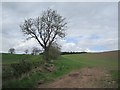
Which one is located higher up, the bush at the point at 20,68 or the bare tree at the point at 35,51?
the bare tree at the point at 35,51

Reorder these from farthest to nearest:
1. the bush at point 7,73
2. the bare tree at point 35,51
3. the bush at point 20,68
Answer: the bare tree at point 35,51 → the bush at point 20,68 → the bush at point 7,73

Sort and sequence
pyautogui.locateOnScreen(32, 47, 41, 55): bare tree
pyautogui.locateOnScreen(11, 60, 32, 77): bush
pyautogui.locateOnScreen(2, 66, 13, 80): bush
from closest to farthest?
pyautogui.locateOnScreen(2, 66, 13, 80): bush < pyautogui.locateOnScreen(11, 60, 32, 77): bush < pyautogui.locateOnScreen(32, 47, 41, 55): bare tree

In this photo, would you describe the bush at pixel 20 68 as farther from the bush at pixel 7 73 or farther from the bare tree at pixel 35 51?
the bare tree at pixel 35 51

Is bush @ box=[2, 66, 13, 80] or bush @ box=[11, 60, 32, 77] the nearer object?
bush @ box=[2, 66, 13, 80]

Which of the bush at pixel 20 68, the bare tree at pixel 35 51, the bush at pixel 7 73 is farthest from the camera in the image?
the bare tree at pixel 35 51

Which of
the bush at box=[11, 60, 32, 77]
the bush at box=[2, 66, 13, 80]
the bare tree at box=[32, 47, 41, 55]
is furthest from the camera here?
the bare tree at box=[32, 47, 41, 55]

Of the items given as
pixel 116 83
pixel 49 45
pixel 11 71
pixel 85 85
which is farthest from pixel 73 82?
pixel 49 45

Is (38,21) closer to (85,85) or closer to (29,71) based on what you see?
(29,71)

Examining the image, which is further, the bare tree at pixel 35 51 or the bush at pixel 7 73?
the bare tree at pixel 35 51

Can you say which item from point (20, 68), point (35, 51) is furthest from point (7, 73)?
point (35, 51)

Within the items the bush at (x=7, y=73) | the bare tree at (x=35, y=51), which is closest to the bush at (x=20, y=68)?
the bush at (x=7, y=73)

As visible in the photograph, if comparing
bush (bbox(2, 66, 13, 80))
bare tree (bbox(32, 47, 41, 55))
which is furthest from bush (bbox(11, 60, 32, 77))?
bare tree (bbox(32, 47, 41, 55))

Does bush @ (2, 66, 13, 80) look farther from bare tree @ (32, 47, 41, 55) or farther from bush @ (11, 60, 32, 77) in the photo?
bare tree @ (32, 47, 41, 55)

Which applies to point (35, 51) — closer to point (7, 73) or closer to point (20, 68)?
point (20, 68)
